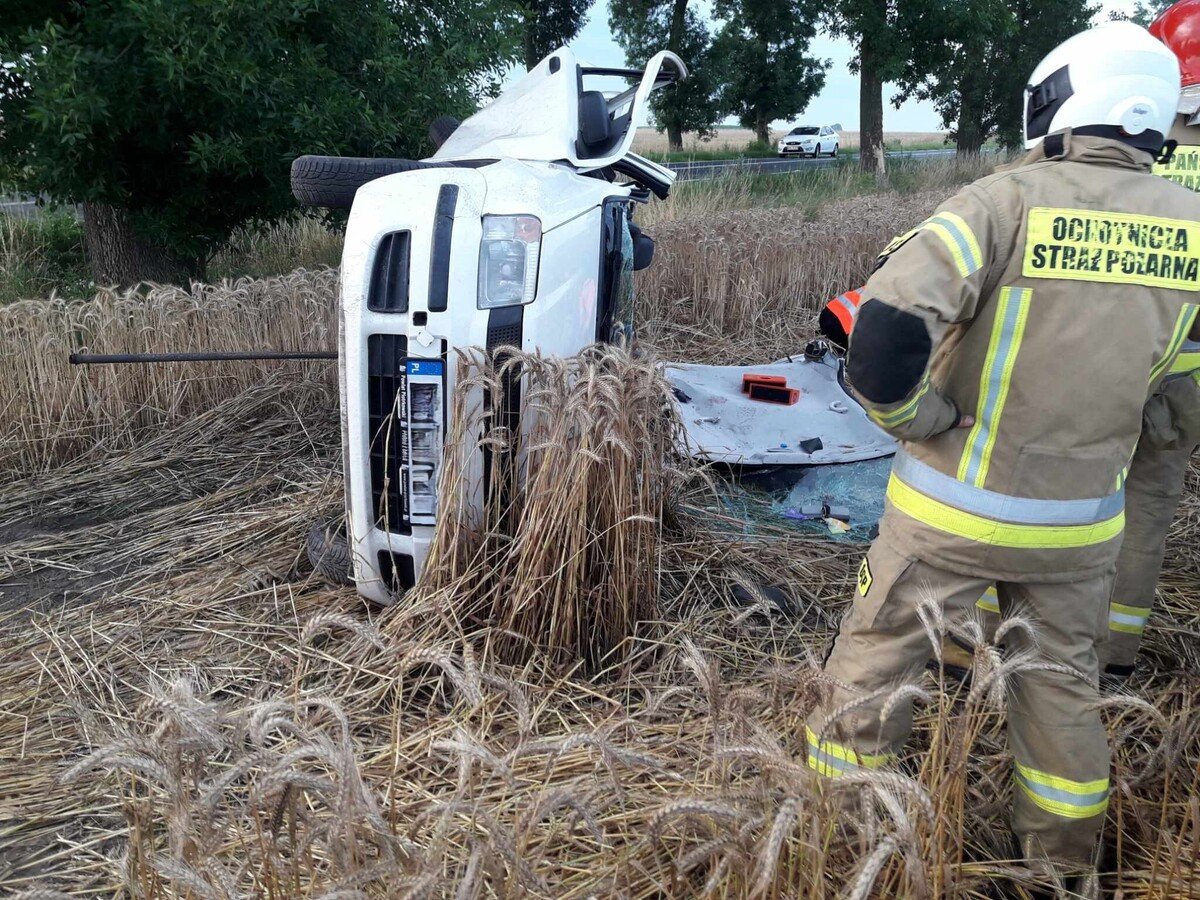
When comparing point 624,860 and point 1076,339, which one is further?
point 1076,339

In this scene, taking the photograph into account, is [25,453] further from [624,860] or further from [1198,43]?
[1198,43]

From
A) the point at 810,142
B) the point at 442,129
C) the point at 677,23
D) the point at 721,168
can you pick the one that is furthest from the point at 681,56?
the point at 442,129

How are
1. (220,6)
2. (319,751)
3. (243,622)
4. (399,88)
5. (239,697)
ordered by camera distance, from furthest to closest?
1. (399,88)
2. (220,6)
3. (243,622)
4. (239,697)
5. (319,751)

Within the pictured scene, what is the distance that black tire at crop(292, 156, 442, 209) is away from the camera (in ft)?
10.5

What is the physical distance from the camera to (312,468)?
4.68 metres

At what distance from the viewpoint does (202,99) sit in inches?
242

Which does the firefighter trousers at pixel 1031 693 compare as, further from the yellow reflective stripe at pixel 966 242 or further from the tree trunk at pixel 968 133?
the tree trunk at pixel 968 133

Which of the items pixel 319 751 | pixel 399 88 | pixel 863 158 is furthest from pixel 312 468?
pixel 863 158

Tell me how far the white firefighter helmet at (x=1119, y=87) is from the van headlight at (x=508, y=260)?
4.97 feet

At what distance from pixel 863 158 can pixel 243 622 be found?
23.2 metres

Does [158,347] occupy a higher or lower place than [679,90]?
lower

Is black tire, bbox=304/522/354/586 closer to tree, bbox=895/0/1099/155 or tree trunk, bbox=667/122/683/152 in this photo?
tree, bbox=895/0/1099/155

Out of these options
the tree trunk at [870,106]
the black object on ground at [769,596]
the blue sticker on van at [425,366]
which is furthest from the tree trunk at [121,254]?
the tree trunk at [870,106]

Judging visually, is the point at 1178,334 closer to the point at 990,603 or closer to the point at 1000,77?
the point at 990,603
